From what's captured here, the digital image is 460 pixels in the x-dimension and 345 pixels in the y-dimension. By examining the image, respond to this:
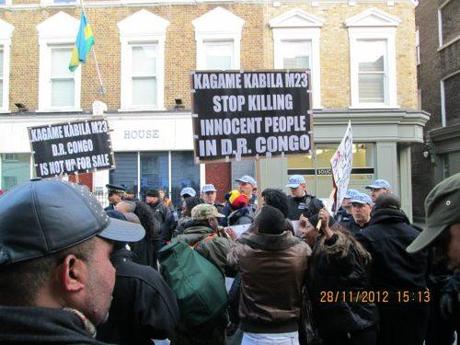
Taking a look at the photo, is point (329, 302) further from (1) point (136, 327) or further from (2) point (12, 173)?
(2) point (12, 173)

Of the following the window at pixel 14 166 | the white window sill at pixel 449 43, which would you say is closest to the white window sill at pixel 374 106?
the white window sill at pixel 449 43

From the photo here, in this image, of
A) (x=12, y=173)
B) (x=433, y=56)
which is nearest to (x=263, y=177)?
(x=12, y=173)

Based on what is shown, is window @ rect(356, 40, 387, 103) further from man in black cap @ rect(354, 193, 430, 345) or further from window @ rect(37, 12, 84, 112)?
man in black cap @ rect(354, 193, 430, 345)

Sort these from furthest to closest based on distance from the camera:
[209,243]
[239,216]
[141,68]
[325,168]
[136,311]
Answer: [141,68] → [325,168] → [239,216] → [209,243] → [136,311]

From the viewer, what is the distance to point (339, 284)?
13.0 feet

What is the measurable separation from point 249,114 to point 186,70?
1001 cm

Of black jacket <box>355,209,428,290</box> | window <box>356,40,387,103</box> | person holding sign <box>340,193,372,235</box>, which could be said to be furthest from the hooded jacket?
window <box>356,40,387,103</box>

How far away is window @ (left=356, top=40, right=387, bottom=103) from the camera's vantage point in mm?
16328

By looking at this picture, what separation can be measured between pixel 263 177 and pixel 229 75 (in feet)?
29.7

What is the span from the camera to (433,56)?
23.2m

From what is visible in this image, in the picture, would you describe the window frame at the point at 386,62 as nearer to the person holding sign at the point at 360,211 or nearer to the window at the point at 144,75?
the window at the point at 144,75

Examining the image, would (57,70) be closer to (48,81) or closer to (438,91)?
(48,81)

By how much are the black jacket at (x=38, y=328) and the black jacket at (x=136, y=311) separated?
181cm

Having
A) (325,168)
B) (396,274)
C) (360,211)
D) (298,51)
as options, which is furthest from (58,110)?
(396,274)
